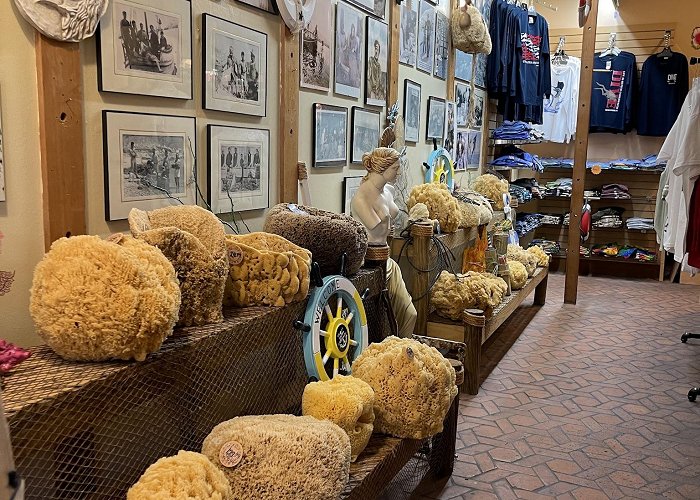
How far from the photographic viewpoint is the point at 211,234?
1.77 m

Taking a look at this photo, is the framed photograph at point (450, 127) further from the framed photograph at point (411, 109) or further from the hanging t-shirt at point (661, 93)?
the hanging t-shirt at point (661, 93)

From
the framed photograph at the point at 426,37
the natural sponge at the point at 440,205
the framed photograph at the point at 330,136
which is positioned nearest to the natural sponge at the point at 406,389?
the framed photograph at the point at 330,136

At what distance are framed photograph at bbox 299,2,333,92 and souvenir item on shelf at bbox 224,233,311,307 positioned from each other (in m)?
1.54

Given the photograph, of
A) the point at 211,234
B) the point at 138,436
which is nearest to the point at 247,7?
the point at 211,234

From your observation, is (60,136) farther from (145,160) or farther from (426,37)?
(426,37)

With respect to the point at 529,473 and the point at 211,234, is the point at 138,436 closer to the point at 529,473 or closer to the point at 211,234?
the point at 211,234

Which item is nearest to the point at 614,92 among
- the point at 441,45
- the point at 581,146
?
the point at 581,146

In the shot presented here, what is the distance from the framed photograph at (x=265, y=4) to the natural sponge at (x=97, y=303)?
1636 millimetres

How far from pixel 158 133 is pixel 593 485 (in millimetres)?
2329

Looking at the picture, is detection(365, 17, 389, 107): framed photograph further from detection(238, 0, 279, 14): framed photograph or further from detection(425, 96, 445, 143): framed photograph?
detection(238, 0, 279, 14): framed photograph

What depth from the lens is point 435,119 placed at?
17.4 ft

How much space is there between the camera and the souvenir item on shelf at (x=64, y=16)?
1692mm

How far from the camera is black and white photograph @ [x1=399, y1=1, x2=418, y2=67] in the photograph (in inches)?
177

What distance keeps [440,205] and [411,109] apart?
0.95 m
